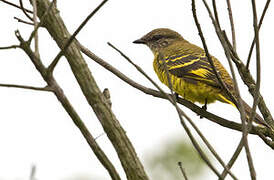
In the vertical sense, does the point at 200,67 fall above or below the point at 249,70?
above

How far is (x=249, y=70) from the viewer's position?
471cm

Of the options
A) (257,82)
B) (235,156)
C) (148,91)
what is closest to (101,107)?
(235,156)

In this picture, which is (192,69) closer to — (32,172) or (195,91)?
(195,91)

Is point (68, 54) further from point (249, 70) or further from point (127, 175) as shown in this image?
point (249, 70)

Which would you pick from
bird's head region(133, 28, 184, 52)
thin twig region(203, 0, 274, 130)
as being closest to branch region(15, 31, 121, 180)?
thin twig region(203, 0, 274, 130)

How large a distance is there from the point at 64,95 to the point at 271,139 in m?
2.18

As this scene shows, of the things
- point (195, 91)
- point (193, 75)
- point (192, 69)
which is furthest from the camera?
point (192, 69)

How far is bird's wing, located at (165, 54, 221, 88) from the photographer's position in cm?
693

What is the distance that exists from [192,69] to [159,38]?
8.13 ft

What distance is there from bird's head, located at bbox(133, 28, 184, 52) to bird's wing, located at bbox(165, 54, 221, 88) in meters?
1.28

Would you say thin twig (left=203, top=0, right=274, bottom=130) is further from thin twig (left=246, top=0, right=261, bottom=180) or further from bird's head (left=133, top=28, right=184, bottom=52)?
bird's head (left=133, top=28, right=184, bottom=52)

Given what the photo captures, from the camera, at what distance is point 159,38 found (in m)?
9.70

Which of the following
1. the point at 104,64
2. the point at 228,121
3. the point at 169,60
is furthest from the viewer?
the point at 169,60

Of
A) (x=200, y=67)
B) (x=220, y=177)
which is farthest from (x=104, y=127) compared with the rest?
(x=200, y=67)
